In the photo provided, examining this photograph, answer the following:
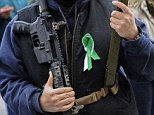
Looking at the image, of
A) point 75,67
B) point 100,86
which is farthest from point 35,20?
point 100,86

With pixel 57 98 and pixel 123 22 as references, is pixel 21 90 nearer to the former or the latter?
pixel 57 98

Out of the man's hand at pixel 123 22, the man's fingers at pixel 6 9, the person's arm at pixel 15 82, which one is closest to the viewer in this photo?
the man's hand at pixel 123 22

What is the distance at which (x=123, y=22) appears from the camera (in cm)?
110

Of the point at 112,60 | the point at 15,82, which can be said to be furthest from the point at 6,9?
the point at 112,60

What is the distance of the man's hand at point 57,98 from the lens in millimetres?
1133

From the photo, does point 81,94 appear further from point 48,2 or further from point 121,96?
point 48,2

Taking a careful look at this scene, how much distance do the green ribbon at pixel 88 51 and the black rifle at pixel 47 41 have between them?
0.07m

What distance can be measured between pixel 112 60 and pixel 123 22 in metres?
0.15

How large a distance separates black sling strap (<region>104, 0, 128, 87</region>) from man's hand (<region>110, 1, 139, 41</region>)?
3cm

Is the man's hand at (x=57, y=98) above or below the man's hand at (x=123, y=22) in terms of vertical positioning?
below

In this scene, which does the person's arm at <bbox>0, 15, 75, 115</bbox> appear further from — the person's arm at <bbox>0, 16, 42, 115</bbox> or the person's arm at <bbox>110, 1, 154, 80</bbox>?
the person's arm at <bbox>110, 1, 154, 80</bbox>

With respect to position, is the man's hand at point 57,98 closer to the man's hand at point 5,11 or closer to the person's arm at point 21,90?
the person's arm at point 21,90

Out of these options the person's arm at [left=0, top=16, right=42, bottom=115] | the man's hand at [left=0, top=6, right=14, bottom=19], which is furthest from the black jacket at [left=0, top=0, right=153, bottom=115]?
the man's hand at [left=0, top=6, right=14, bottom=19]

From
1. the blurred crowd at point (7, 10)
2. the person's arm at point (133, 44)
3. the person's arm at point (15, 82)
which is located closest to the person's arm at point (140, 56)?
the person's arm at point (133, 44)
